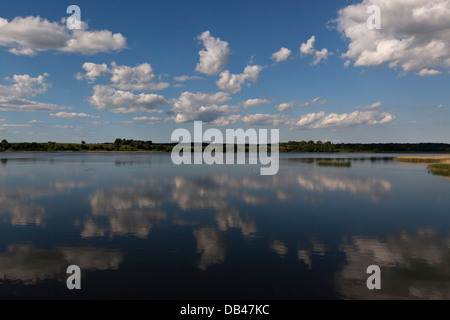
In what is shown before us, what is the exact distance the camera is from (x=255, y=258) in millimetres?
16156

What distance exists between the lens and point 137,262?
1543 centimetres

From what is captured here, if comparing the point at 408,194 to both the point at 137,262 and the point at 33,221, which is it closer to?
the point at 137,262

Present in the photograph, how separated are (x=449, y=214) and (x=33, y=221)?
4080cm
